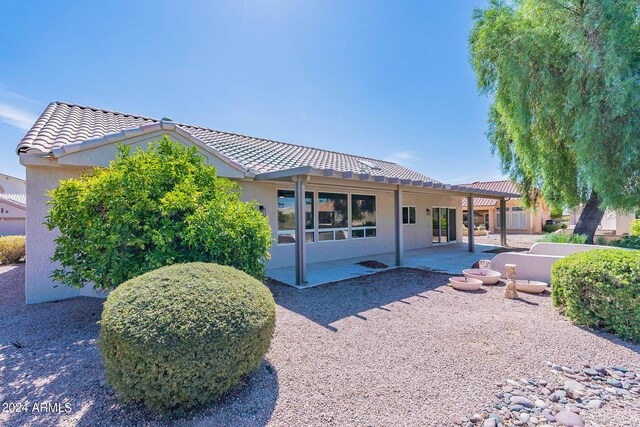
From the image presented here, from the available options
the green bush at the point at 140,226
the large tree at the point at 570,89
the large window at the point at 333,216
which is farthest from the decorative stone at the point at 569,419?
the large tree at the point at 570,89

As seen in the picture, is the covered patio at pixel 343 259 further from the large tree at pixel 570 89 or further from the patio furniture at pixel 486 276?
the large tree at pixel 570 89

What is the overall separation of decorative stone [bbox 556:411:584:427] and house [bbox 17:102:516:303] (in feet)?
15.2

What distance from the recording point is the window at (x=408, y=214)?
1513cm

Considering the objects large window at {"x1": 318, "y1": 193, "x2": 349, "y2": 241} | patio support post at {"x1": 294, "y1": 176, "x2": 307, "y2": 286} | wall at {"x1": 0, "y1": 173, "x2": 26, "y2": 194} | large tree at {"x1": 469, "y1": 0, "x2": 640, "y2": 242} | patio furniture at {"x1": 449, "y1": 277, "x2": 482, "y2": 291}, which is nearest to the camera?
patio furniture at {"x1": 449, "y1": 277, "x2": 482, "y2": 291}

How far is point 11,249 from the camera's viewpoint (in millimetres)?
10641

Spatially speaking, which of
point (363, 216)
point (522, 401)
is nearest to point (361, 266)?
point (363, 216)

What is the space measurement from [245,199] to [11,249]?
924cm

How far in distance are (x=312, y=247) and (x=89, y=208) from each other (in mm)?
7608

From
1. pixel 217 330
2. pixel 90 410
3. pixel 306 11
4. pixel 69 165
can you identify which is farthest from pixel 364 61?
pixel 90 410

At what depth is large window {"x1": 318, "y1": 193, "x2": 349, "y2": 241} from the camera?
11.3m

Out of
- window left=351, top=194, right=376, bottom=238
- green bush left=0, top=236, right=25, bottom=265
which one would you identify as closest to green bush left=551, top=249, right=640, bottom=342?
window left=351, top=194, right=376, bottom=238

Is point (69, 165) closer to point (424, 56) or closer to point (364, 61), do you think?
point (364, 61)

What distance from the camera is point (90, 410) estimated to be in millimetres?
2746

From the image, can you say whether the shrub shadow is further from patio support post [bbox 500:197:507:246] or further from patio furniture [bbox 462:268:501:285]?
patio support post [bbox 500:197:507:246]
